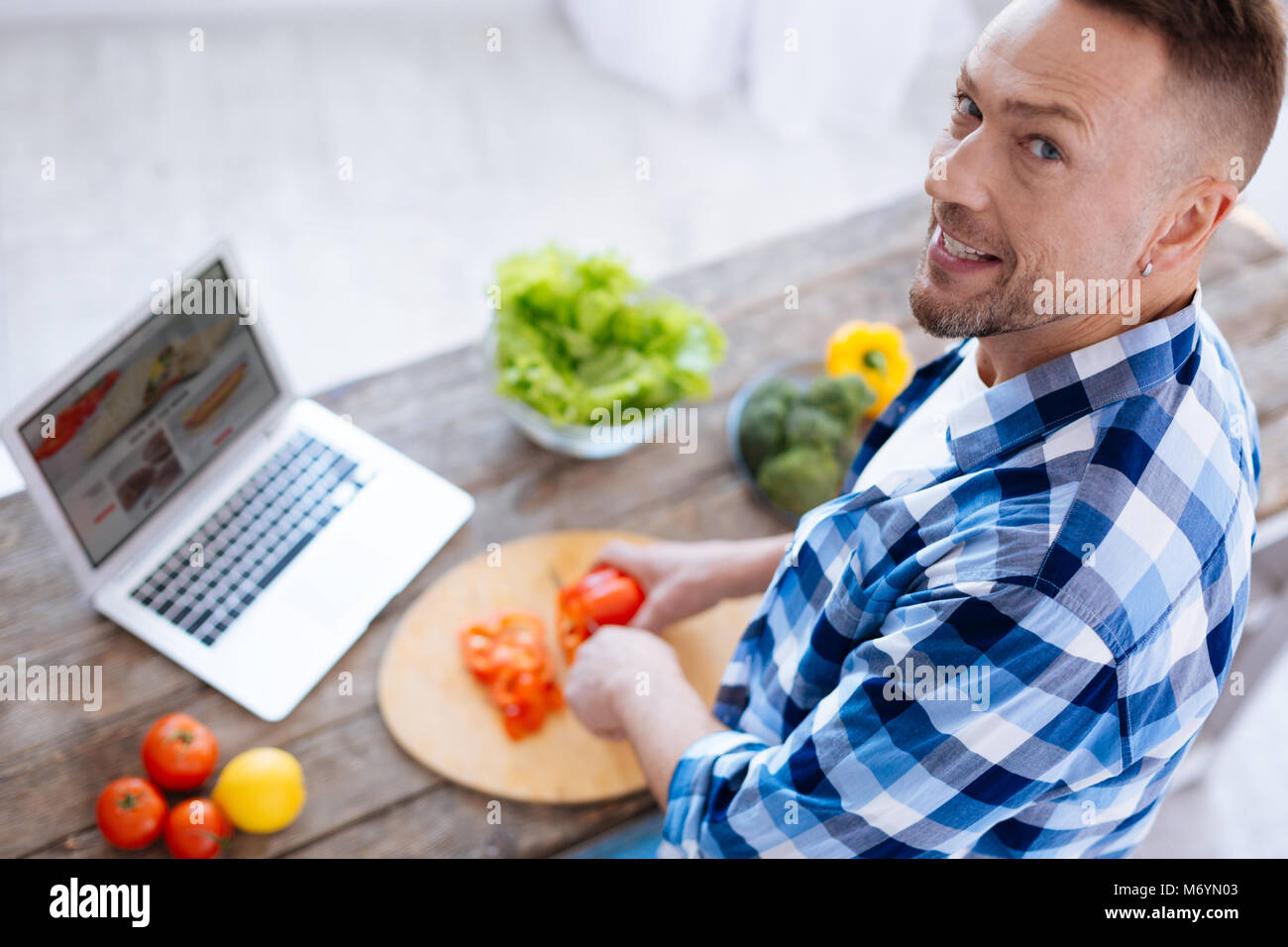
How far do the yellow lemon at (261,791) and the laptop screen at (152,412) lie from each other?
31cm

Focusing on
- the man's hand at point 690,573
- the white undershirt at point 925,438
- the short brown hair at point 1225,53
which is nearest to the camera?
the short brown hair at point 1225,53

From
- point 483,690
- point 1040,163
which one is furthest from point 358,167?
point 1040,163

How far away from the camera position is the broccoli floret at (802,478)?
1.45m

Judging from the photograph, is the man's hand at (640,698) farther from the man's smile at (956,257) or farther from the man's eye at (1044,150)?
the man's eye at (1044,150)

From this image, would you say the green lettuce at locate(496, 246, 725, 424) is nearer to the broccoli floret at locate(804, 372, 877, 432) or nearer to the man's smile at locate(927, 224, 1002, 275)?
the broccoli floret at locate(804, 372, 877, 432)

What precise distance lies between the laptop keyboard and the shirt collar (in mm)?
831

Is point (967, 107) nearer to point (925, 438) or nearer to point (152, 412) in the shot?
point (925, 438)

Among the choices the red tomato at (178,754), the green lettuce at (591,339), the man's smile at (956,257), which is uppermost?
the man's smile at (956,257)

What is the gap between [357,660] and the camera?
52.4 inches

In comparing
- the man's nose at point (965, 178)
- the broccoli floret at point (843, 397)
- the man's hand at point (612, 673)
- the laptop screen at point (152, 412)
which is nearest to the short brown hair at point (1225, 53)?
the man's nose at point (965, 178)

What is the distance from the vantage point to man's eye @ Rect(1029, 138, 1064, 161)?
899 millimetres

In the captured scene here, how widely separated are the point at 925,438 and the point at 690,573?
0.38m
